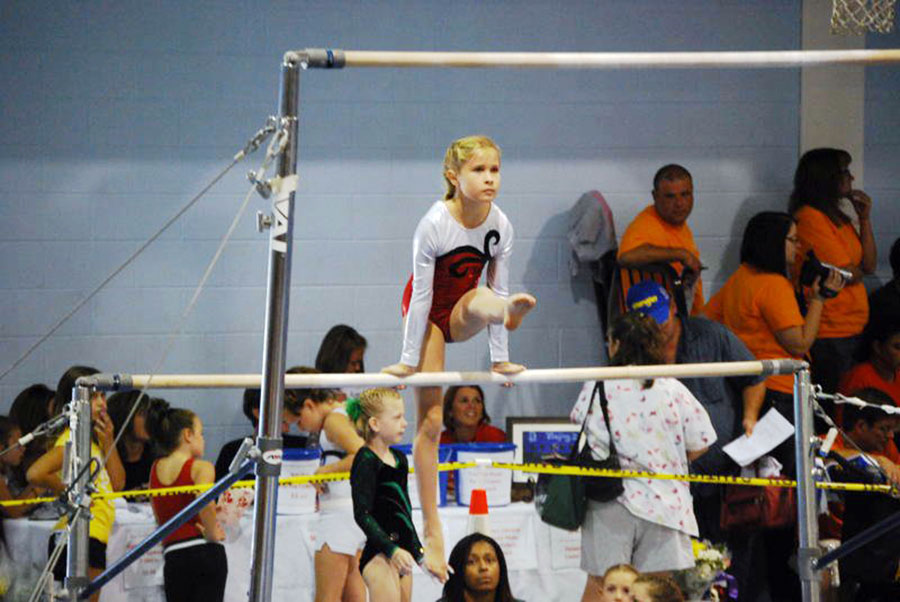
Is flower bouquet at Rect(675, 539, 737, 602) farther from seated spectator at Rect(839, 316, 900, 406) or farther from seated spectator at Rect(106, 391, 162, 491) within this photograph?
seated spectator at Rect(106, 391, 162, 491)

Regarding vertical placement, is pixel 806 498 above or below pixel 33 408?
below

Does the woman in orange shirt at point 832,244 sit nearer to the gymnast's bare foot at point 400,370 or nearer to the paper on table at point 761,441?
the paper on table at point 761,441

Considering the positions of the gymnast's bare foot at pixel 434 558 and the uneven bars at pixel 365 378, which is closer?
the uneven bars at pixel 365 378

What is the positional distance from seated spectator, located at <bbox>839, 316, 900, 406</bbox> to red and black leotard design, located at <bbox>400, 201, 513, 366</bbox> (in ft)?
8.98

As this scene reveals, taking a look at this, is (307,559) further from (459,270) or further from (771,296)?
(771,296)

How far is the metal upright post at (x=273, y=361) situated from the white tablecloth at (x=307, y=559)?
1292 millimetres

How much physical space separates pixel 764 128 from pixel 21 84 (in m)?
3.74

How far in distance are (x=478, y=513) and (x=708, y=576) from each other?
87cm

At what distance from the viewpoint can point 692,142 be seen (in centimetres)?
661

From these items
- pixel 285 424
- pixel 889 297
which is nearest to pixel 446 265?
pixel 285 424

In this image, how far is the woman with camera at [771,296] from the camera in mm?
5711

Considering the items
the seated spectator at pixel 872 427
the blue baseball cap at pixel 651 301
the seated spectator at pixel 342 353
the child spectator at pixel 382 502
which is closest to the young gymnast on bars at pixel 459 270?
the child spectator at pixel 382 502

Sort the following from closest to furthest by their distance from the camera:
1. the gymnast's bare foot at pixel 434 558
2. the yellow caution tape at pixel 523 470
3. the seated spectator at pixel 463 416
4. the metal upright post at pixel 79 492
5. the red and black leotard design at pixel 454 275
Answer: the metal upright post at pixel 79 492 → the red and black leotard design at pixel 454 275 → the gymnast's bare foot at pixel 434 558 → the yellow caution tape at pixel 523 470 → the seated spectator at pixel 463 416

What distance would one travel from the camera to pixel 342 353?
556cm
